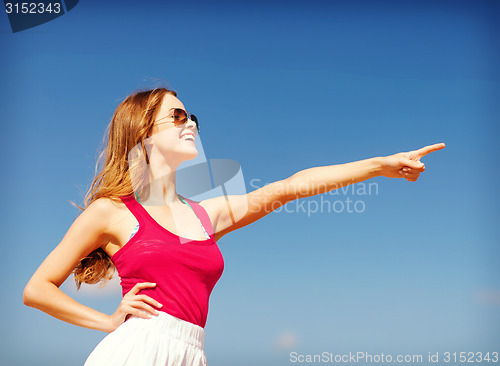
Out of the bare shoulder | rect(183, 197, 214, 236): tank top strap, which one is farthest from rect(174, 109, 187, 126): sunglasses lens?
the bare shoulder

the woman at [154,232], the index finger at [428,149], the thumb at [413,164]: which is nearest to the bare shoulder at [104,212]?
the woman at [154,232]

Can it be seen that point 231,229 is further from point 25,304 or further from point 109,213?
point 25,304

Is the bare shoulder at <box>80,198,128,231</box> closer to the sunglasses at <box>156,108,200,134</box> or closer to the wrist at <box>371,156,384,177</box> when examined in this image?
the sunglasses at <box>156,108,200,134</box>

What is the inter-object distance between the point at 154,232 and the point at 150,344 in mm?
713

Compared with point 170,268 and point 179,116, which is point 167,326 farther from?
point 179,116

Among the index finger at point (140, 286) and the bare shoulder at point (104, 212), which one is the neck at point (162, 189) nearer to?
the bare shoulder at point (104, 212)

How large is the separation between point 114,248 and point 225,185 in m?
1.16

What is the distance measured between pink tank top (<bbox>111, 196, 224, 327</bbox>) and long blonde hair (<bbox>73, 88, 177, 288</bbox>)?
0.19 meters

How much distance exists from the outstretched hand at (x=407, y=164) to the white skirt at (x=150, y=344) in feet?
5.69

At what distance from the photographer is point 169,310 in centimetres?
321

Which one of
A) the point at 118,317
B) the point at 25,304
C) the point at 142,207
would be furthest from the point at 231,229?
the point at 25,304

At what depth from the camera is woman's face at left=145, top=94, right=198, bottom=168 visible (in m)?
3.75

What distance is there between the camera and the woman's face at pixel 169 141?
3.75 metres

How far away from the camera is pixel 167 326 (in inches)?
125
